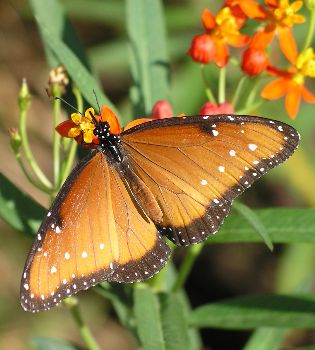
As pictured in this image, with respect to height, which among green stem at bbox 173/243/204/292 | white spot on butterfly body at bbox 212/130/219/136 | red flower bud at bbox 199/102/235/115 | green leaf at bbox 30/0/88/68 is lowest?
green stem at bbox 173/243/204/292

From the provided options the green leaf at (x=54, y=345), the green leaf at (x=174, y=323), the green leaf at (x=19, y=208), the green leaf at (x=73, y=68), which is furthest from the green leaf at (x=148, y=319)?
the green leaf at (x=73, y=68)

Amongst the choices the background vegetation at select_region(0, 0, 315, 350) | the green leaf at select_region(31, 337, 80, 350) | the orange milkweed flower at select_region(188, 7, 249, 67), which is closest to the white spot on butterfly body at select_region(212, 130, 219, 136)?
the orange milkweed flower at select_region(188, 7, 249, 67)

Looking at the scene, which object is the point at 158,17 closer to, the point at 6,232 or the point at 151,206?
the point at 151,206

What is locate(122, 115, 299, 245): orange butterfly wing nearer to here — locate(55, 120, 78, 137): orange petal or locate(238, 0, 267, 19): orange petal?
locate(55, 120, 78, 137): orange petal

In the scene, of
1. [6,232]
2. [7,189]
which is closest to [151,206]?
[7,189]

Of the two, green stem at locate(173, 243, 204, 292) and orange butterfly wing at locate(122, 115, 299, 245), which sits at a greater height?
orange butterfly wing at locate(122, 115, 299, 245)

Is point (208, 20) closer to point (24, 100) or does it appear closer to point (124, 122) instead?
point (24, 100)

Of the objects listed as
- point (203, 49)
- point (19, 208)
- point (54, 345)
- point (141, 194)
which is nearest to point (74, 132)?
point (141, 194)
